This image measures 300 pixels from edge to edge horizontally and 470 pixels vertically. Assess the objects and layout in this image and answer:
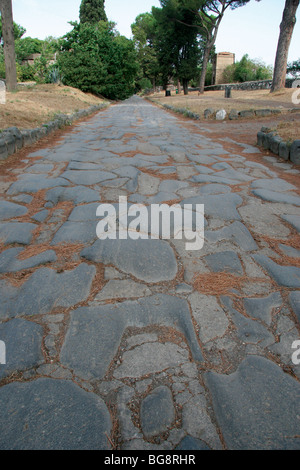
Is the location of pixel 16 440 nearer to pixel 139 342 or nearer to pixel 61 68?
pixel 139 342

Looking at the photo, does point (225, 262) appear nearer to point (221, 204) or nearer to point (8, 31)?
point (221, 204)

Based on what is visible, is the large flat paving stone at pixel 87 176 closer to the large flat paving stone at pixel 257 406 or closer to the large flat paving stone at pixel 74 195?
the large flat paving stone at pixel 74 195

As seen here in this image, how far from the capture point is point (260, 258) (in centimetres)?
191

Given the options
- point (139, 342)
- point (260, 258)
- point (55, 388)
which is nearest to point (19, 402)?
point (55, 388)

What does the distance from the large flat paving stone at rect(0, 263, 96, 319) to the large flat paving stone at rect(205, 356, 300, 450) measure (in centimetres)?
83

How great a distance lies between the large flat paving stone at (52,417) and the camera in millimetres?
929

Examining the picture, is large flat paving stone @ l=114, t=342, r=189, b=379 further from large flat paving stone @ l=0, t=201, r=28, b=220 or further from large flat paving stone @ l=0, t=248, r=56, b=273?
large flat paving stone @ l=0, t=201, r=28, b=220

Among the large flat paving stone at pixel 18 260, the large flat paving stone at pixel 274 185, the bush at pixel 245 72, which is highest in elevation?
the bush at pixel 245 72

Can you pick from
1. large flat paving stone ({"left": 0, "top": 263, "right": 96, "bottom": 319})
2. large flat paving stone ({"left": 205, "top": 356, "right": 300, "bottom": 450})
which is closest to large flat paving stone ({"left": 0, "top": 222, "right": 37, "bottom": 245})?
large flat paving stone ({"left": 0, "top": 263, "right": 96, "bottom": 319})

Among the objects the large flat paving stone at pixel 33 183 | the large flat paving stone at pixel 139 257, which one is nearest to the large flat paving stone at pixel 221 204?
the large flat paving stone at pixel 139 257

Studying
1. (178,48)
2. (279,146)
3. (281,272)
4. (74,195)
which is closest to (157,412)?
(281,272)

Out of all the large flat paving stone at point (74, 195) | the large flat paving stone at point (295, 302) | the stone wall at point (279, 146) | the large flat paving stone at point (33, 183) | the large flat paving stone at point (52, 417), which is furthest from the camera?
the stone wall at point (279, 146)

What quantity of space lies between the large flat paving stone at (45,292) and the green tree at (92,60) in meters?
17.9

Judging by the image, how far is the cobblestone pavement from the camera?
0.98 meters
